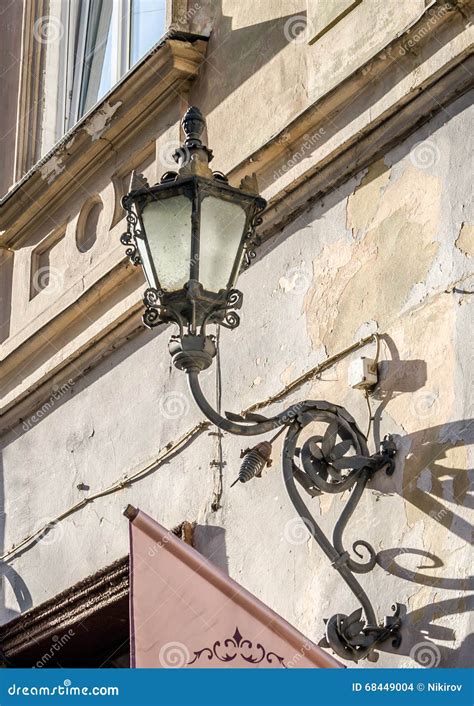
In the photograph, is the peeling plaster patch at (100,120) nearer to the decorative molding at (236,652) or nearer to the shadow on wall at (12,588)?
the shadow on wall at (12,588)

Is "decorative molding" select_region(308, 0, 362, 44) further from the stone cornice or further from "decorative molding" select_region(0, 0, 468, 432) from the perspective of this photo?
the stone cornice

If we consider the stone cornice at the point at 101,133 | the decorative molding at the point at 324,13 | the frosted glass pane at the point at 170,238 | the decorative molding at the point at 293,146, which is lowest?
the frosted glass pane at the point at 170,238

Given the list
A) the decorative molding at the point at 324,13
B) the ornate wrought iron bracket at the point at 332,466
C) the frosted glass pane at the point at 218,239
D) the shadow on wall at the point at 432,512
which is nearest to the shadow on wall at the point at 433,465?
the shadow on wall at the point at 432,512

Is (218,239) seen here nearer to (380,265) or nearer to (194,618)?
(380,265)

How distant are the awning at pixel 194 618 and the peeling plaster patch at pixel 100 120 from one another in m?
2.76

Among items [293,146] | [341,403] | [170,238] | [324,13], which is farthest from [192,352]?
[324,13]

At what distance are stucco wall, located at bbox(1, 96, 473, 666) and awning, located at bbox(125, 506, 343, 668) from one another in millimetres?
447

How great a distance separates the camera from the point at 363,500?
559 cm

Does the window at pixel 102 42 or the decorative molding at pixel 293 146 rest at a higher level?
the window at pixel 102 42

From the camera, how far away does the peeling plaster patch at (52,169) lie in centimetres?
811

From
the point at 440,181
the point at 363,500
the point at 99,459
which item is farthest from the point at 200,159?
the point at 99,459

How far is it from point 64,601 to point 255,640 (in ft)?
7.75

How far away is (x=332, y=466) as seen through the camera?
552 centimetres

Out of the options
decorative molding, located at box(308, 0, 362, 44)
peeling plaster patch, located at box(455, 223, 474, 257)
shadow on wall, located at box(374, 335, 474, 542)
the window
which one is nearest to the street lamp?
shadow on wall, located at box(374, 335, 474, 542)
